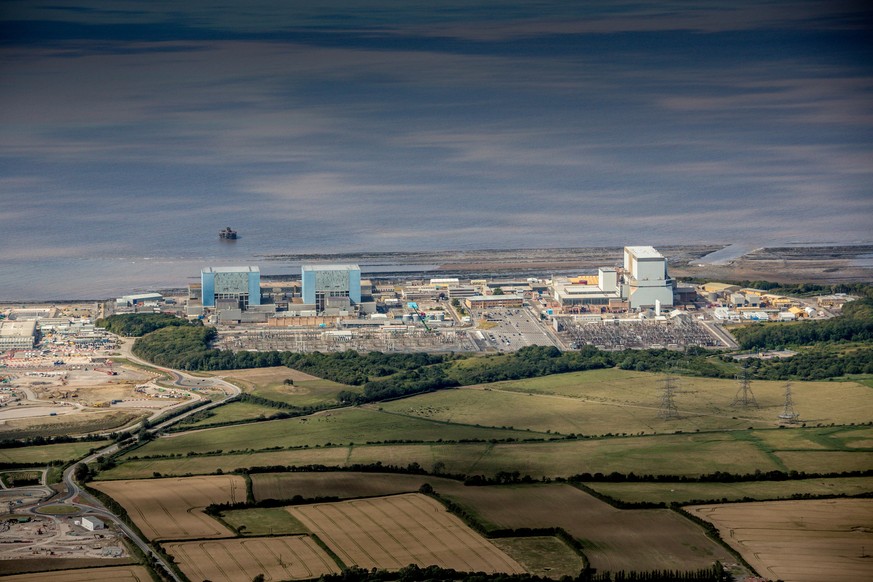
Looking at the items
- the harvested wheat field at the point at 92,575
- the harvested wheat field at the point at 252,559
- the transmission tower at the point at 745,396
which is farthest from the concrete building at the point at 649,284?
the harvested wheat field at the point at 92,575

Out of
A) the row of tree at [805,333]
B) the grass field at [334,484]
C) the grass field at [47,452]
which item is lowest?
the grass field at [334,484]

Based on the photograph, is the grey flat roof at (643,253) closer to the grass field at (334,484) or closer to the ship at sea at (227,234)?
the ship at sea at (227,234)

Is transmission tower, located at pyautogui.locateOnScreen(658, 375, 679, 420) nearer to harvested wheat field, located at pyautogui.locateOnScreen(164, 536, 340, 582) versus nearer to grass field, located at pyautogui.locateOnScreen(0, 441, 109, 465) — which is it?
harvested wheat field, located at pyautogui.locateOnScreen(164, 536, 340, 582)

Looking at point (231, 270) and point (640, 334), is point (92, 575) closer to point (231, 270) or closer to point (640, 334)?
point (640, 334)

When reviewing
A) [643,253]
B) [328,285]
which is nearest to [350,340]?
[328,285]

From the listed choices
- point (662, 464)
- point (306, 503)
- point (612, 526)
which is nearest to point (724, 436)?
point (662, 464)
